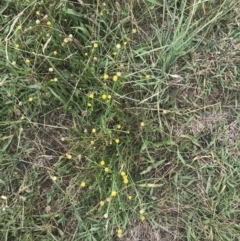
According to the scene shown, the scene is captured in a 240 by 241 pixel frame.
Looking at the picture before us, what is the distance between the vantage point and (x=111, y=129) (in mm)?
2096

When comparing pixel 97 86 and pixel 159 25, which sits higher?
pixel 159 25

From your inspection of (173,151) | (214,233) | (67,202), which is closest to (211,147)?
(173,151)

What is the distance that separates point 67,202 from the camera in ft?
6.97

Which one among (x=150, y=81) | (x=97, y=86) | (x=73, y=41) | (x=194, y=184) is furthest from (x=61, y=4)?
(x=194, y=184)

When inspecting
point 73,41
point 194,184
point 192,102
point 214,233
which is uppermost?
point 73,41

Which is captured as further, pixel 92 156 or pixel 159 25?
pixel 159 25

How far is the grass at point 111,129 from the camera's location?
82.7 inches

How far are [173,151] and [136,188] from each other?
0.27m

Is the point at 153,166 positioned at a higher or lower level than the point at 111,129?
lower

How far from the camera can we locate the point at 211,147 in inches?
85.9

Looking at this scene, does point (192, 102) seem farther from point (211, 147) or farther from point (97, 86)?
point (97, 86)

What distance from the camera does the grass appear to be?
2100 millimetres

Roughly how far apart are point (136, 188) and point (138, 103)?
1.44 feet

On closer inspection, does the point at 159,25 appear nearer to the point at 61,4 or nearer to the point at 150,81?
the point at 150,81
